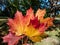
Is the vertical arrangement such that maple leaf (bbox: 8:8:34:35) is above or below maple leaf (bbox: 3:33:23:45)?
above

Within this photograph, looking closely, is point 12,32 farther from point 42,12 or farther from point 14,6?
point 14,6

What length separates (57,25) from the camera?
22.0 inches

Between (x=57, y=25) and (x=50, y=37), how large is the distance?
11 cm

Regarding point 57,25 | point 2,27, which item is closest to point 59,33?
point 57,25

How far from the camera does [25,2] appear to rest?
0.68 m

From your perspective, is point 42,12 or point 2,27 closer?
point 42,12

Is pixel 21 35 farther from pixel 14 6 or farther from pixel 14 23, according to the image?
pixel 14 6

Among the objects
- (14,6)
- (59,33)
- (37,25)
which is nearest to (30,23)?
(37,25)

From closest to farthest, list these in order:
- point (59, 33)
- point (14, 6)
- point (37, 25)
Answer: point (37, 25)
point (59, 33)
point (14, 6)

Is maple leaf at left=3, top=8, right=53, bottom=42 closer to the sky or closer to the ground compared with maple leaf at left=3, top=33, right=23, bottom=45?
closer to the sky

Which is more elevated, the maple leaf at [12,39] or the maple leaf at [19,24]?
the maple leaf at [19,24]

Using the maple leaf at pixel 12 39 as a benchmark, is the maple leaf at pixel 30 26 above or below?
above

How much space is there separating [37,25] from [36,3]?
1.11 ft

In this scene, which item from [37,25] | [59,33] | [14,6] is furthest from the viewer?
[14,6]
